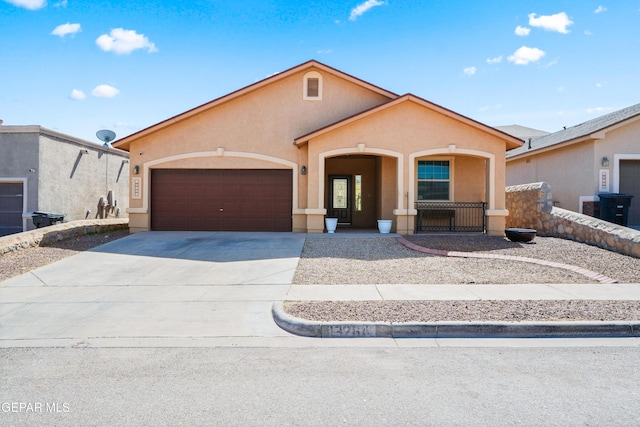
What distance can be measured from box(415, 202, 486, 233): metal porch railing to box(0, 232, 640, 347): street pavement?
630 cm

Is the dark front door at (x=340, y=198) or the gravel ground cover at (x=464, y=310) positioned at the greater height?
the dark front door at (x=340, y=198)

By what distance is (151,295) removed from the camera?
7.69 m

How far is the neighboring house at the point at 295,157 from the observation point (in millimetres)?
14758

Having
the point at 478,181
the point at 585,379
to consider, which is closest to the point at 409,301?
the point at 585,379

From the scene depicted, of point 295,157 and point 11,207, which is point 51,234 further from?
point 295,157

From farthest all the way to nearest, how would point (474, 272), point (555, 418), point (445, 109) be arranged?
point (445, 109)
point (474, 272)
point (555, 418)

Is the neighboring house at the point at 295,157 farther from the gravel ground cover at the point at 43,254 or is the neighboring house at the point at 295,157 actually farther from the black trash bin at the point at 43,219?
the black trash bin at the point at 43,219

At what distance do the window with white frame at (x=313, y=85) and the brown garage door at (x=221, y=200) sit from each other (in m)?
3.13

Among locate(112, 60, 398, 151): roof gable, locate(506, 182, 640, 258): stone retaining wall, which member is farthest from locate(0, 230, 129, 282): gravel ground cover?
locate(506, 182, 640, 258): stone retaining wall

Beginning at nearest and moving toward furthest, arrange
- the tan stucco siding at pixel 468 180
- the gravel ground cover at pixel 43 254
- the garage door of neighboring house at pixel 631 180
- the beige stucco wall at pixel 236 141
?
the gravel ground cover at pixel 43 254 → the beige stucco wall at pixel 236 141 → the tan stucco siding at pixel 468 180 → the garage door of neighboring house at pixel 631 180

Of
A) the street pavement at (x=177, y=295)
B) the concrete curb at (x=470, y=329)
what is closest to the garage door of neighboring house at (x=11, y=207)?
the street pavement at (x=177, y=295)

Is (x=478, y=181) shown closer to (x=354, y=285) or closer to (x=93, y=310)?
(x=354, y=285)

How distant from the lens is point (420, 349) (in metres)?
5.14

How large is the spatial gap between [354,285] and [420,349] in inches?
124
